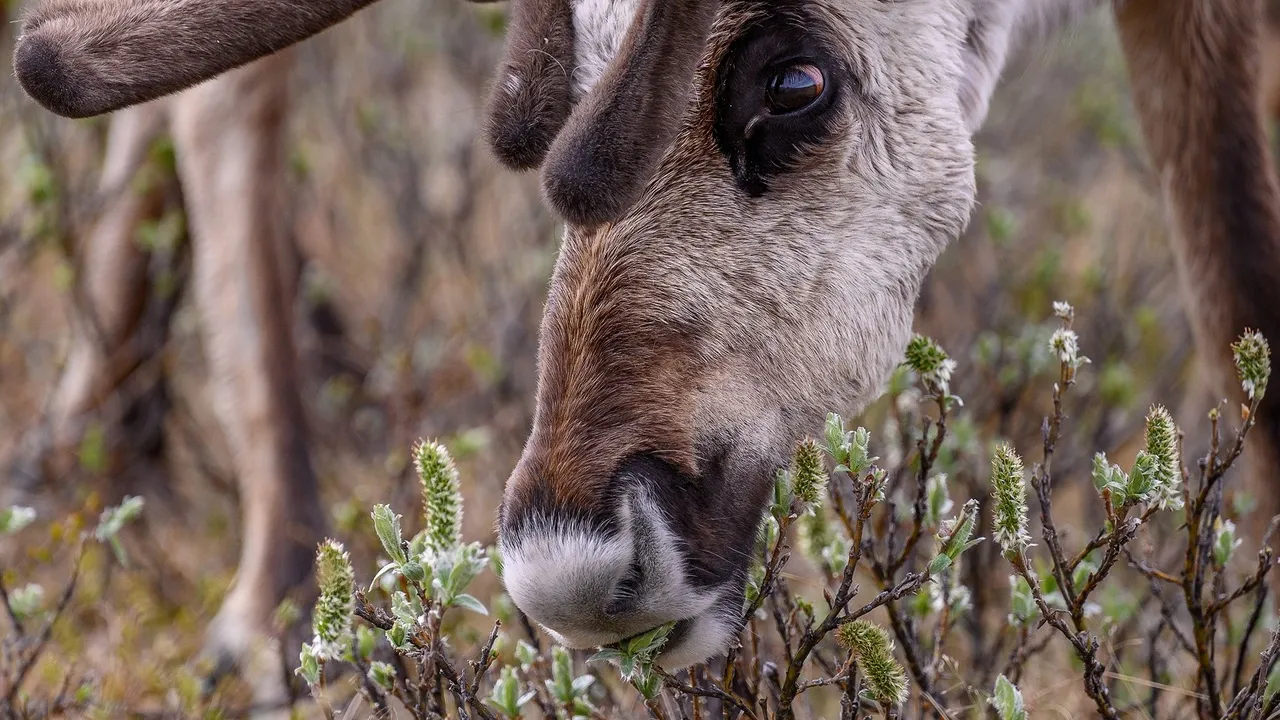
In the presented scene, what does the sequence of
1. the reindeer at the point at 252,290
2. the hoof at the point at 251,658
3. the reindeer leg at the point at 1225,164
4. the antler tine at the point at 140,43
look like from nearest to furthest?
the antler tine at the point at 140,43, the reindeer leg at the point at 1225,164, the hoof at the point at 251,658, the reindeer at the point at 252,290

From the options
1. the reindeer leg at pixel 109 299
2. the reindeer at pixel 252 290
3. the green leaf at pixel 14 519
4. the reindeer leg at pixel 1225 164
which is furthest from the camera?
the reindeer leg at pixel 109 299

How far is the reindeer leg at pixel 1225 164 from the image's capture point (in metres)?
2.95

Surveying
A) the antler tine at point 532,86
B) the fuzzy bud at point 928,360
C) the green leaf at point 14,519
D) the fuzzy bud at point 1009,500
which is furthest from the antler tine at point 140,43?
the fuzzy bud at point 1009,500

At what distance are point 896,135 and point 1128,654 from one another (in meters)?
1.64

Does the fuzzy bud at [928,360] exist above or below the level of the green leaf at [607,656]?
above

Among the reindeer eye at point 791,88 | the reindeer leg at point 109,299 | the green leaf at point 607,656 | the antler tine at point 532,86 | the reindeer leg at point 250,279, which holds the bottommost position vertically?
the reindeer leg at point 109,299

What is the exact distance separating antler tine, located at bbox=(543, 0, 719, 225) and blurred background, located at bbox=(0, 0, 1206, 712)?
1363mm

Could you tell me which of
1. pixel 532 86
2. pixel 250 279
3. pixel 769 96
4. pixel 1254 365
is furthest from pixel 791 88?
pixel 250 279

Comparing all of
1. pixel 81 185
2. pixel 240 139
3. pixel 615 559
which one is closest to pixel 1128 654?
pixel 615 559

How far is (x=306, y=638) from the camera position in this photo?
3586mm

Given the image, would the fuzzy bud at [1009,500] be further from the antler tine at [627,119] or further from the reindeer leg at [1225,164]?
the reindeer leg at [1225,164]

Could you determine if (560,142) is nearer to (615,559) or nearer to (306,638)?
(615,559)

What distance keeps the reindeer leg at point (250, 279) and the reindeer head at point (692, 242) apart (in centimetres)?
191

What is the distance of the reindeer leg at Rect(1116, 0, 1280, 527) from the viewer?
116 inches
